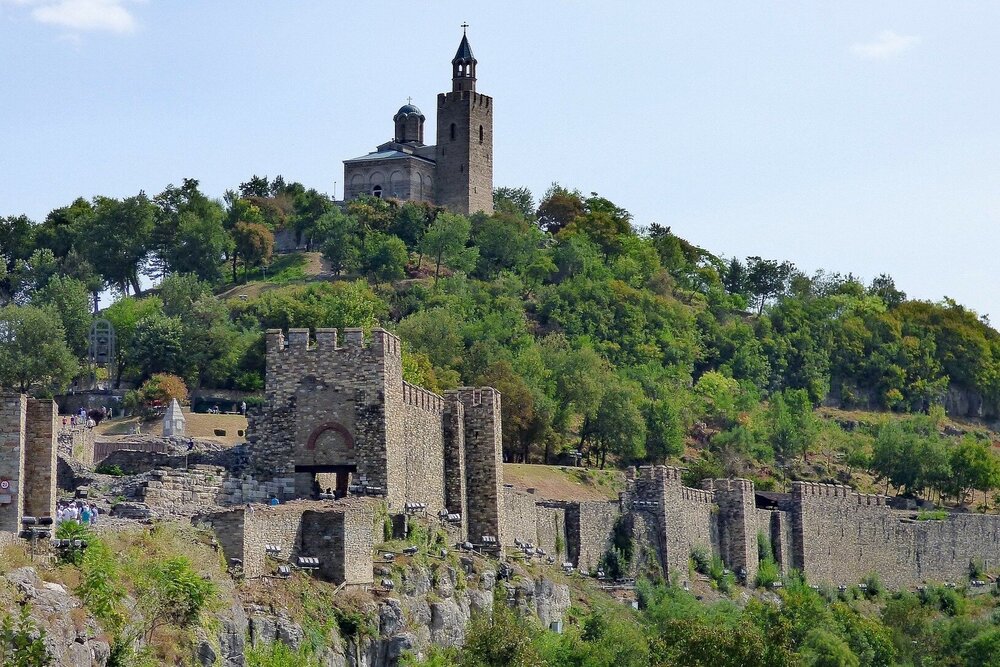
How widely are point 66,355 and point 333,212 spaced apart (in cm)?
2846

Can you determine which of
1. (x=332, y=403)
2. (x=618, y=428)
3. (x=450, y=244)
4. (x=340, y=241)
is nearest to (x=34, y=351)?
(x=618, y=428)

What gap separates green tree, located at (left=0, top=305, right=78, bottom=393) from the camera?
81062 millimetres

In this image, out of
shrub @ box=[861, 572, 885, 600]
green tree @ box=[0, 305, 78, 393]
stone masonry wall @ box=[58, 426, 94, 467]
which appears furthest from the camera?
green tree @ box=[0, 305, 78, 393]

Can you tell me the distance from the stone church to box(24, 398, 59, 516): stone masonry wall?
81419 mm

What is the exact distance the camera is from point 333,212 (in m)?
109

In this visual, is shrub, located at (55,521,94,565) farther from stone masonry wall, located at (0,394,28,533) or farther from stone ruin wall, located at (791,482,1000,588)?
stone ruin wall, located at (791,482,1000,588)

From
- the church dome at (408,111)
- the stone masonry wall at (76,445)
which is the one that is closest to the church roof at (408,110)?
the church dome at (408,111)

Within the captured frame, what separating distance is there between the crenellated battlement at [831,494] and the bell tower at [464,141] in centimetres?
4255

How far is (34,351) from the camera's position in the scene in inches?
3221

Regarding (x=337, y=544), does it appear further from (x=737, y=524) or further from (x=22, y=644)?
(x=737, y=524)

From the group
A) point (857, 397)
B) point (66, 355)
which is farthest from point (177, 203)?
point (857, 397)

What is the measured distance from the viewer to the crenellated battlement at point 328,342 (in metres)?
46.3

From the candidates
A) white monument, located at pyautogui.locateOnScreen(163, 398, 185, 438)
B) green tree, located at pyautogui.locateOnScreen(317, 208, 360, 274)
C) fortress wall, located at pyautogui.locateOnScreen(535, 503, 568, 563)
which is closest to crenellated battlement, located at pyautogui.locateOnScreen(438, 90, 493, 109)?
green tree, located at pyautogui.locateOnScreen(317, 208, 360, 274)

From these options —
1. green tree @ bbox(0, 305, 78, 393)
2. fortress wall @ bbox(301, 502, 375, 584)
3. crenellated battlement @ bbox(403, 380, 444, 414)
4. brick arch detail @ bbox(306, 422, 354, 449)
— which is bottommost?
fortress wall @ bbox(301, 502, 375, 584)
